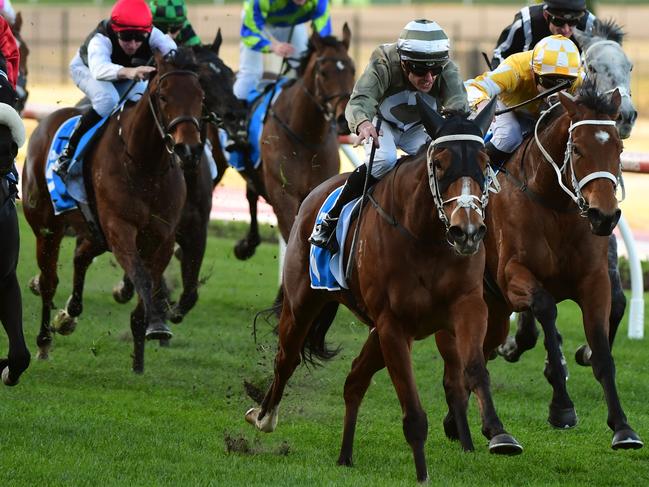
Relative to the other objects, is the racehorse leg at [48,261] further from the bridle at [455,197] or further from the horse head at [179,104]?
the bridle at [455,197]

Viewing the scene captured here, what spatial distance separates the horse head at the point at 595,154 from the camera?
21.2ft

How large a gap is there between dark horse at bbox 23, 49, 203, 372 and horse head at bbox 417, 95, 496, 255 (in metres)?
3.12

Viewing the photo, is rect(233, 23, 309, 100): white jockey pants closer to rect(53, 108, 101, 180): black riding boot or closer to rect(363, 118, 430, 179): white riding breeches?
rect(53, 108, 101, 180): black riding boot

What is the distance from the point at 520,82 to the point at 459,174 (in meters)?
2.12

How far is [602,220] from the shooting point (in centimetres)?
644

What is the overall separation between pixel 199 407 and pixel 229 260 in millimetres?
6147

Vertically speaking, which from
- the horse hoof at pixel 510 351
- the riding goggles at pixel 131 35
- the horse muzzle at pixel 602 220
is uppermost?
the horse muzzle at pixel 602 220

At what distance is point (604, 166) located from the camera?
6.58 m

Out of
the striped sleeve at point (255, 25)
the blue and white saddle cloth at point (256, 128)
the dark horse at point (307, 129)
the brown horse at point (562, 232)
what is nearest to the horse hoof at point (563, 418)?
the brown horse at point (562, 232)

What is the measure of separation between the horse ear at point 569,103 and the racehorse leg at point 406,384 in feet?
4.84

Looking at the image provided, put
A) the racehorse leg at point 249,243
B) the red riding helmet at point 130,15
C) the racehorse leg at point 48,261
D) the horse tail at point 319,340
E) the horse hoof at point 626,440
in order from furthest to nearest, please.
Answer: the racehorse leg at point 249,243 → the racehorse leg at point 48,261 → the red riding helmet at point 130,15 → the horse tail at point 319,340 → the horse hoof at point 626,440

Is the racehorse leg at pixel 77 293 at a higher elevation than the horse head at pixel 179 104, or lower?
lower

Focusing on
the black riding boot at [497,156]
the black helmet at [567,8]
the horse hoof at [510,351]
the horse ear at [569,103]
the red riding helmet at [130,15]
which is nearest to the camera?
the horse ear at [569,103]

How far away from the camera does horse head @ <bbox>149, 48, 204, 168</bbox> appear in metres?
8.84
